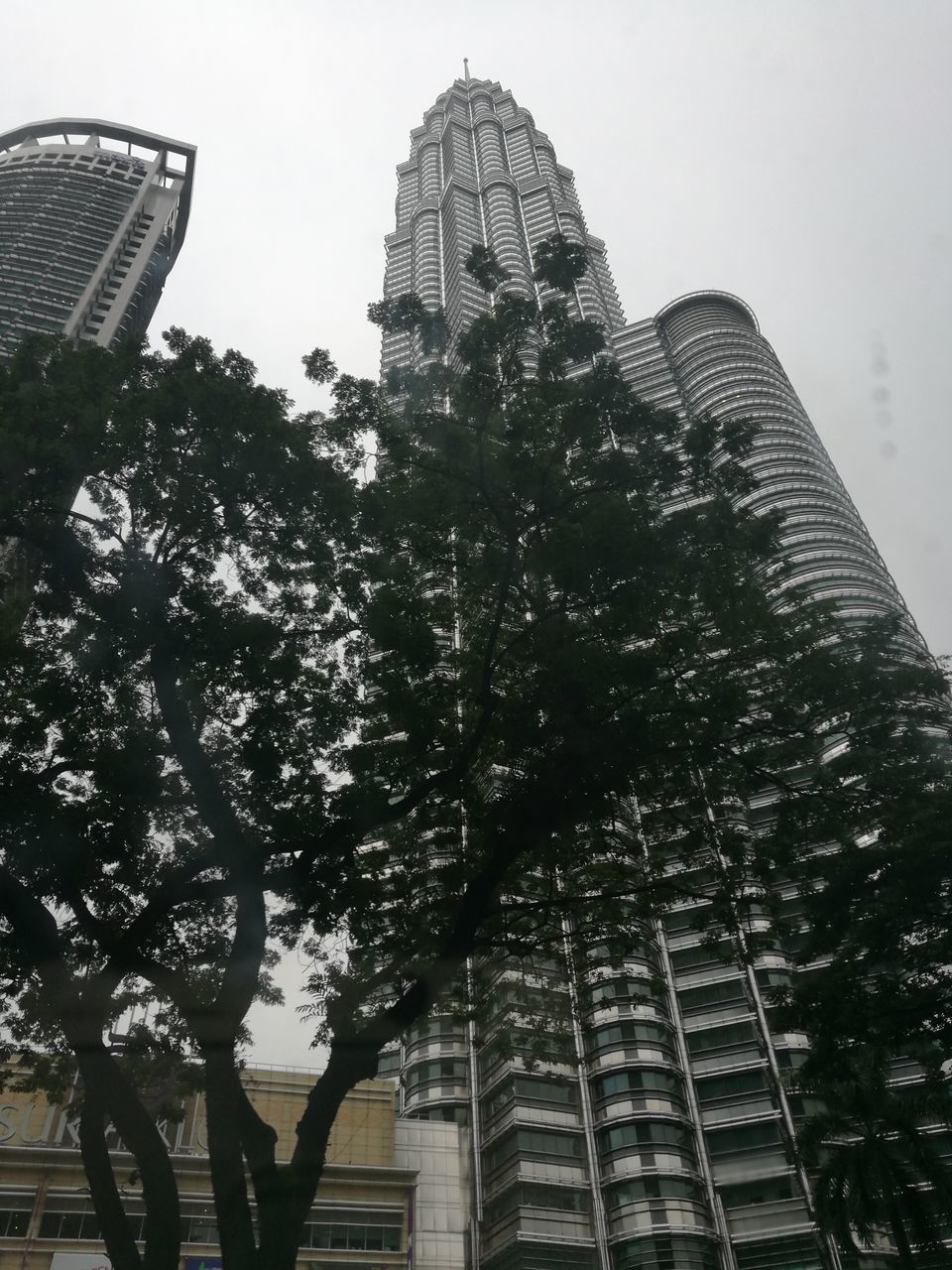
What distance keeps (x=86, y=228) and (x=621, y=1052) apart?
56921 mm

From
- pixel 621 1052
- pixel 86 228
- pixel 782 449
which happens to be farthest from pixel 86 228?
pixel 621 1052

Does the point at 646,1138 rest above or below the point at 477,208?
below

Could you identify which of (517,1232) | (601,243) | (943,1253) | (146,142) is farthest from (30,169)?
(943,1253)

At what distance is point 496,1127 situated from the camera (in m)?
43.8

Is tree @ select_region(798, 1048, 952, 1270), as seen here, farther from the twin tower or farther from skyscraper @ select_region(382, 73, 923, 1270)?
skyscraper @ select_region(382, 73, 923, 1270)

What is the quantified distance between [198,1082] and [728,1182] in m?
39.9

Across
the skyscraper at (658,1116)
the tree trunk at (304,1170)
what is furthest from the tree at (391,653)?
the skyscraper at (658,1116)

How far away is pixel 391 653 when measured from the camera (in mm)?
11469

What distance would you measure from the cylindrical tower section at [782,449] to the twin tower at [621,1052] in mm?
223

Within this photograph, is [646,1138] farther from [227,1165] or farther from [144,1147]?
[144,1147]

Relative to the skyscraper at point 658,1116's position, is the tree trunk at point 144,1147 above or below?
below

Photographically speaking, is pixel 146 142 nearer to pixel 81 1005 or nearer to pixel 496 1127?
pixel 496 1127

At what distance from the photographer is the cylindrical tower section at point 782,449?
199 ft

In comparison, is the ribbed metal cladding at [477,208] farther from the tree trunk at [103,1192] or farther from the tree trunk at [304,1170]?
the tree trunk at [103,1192]
